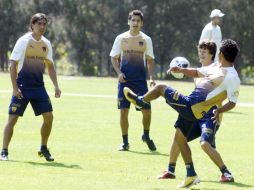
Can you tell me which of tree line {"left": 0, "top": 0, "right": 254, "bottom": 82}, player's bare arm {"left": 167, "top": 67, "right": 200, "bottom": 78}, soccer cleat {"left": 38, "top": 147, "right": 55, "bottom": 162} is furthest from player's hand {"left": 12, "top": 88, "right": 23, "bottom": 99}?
tree line {"left": 0, "top": 0, "right": 254, "bottom": 82}

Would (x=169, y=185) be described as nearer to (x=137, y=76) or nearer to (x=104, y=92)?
(x=137, y=76)

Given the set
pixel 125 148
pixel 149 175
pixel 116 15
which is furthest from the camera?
pixel 116 15

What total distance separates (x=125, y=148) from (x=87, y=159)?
1.68 m

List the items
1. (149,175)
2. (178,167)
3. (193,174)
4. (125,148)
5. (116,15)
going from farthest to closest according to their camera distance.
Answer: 1. (116,15)
2. (125,148)
3. (178,167)
4. (149,175)
5. (193,174)

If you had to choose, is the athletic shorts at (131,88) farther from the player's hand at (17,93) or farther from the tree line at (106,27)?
the tree line at (106,27)

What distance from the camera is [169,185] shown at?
35.6 ft

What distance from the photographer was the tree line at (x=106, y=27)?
60844mm

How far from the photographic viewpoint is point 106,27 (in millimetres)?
62500

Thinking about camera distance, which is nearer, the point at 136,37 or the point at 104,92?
the point at 136,37

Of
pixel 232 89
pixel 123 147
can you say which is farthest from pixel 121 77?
pixel 232 89

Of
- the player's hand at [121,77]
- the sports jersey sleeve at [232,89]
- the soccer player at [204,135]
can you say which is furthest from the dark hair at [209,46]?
the player's hand at [121,77]

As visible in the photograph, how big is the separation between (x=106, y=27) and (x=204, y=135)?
5182cm

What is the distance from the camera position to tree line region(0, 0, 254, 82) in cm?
6084

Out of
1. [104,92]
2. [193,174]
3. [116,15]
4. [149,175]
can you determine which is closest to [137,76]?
[149,175]
